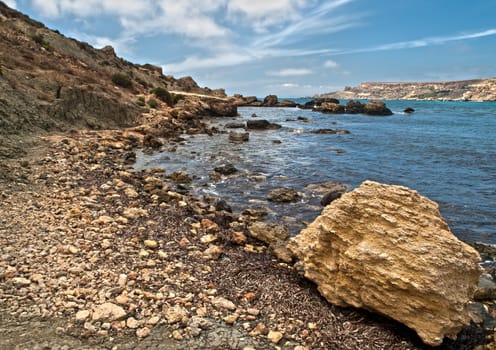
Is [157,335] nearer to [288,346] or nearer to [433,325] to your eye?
[288,346]

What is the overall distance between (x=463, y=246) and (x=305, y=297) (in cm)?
288

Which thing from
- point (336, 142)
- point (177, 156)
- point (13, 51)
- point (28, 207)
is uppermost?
point (13, 51)

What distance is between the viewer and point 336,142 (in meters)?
34.3

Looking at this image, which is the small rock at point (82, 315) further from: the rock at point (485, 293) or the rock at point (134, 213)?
the rock at point (485, 293)

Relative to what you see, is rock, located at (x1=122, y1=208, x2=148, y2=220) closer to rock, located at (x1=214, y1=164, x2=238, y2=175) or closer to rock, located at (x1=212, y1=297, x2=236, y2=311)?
rock, located at (x1=212, y1=297, x2=236, y2=311)

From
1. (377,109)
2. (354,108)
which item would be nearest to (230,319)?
(377,109)

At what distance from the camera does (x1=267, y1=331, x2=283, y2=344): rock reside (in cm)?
516

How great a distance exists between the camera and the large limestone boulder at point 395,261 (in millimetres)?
5277

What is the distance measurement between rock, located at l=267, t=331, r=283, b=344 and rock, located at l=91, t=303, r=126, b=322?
7.48ft

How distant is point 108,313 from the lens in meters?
5.20

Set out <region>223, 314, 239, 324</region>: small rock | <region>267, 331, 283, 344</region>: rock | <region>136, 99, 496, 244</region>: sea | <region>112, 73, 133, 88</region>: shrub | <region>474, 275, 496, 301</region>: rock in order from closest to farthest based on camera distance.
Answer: <region>267, 331, 283, 344</region>: rock → <region>223, 314, 239, 324</region>: small rock → <region>474, 275, 496, 301</region>: rock → <region>136, 99, 496, 244</region>: sea → <region>112, 73, 133, 88</region>: shrub

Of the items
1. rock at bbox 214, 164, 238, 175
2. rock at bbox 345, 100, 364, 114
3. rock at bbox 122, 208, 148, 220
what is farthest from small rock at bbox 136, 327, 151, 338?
rock at bbox 345, 100, 364, 114

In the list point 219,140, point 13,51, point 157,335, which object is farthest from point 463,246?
point 13,51

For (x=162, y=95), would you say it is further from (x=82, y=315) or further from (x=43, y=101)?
(x=82, y=315)
